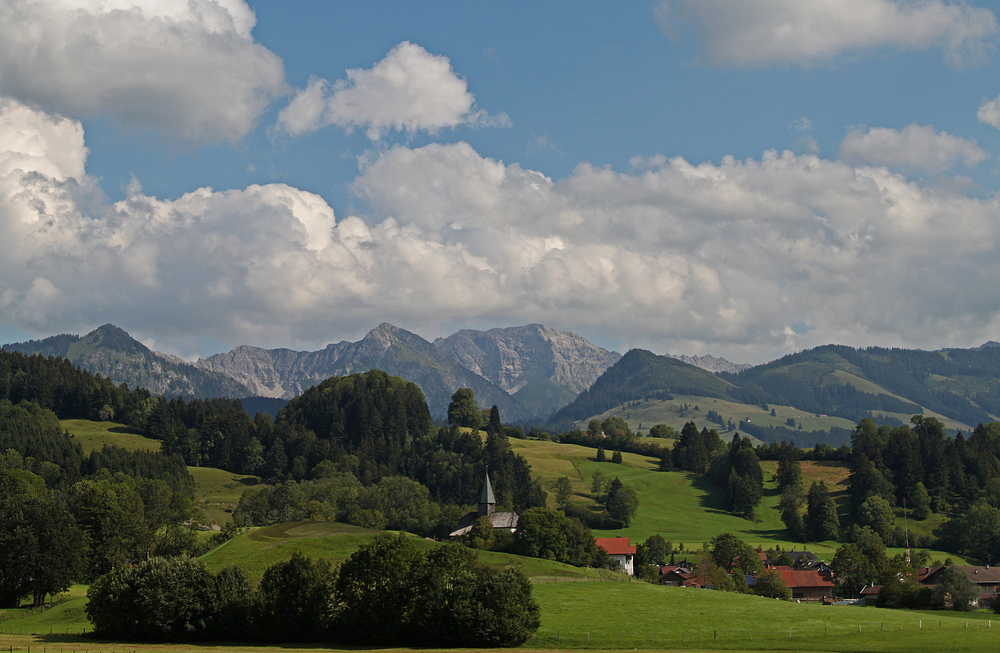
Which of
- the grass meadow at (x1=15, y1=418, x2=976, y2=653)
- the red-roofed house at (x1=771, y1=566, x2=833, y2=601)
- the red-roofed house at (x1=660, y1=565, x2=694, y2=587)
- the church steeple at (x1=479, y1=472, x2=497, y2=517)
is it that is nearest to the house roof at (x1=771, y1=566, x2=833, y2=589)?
the red-roofed house at (x1=771, y1=566, x2=833, y2=601)

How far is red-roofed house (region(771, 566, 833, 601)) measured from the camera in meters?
143

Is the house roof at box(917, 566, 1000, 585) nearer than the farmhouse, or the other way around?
the farmhouse

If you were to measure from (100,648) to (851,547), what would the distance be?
115963 millimetres

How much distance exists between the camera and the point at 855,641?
69.6 meters

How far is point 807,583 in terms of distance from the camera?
145 metres

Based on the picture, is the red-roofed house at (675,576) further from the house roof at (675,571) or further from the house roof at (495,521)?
the house roof at (495,521)

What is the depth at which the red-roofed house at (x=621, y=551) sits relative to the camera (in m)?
139

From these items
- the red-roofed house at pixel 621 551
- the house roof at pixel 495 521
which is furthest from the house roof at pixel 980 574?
the house roof at pixel 495 521

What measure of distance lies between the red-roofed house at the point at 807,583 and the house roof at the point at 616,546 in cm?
2309

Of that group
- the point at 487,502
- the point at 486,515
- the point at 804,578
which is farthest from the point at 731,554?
the point at 487,502

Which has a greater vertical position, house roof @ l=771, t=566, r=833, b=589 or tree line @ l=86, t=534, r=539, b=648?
tree line @ l=86, t=534, r=539, b=648

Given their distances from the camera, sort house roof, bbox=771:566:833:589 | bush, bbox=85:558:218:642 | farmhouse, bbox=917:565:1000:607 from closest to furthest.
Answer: bush, bbox=85:558:218:642
farmhouse, bbox=917:565:1000:607
house roof, bbox=771:566:833:589

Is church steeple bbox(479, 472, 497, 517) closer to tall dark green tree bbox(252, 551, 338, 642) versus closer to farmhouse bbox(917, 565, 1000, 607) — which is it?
farmhouse bbox(917, 565, 1000, 607)

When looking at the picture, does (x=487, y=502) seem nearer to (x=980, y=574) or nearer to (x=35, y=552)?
(x=980, y=574)
